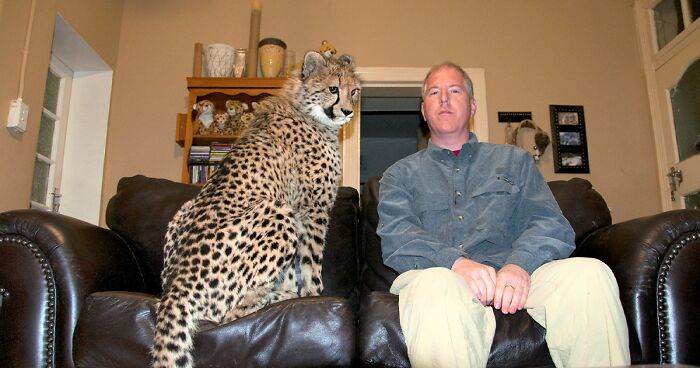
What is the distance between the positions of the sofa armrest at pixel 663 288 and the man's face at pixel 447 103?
811 millimetres

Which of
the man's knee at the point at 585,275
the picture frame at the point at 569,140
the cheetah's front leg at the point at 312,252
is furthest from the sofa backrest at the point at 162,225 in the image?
the picture frame at the point at 569,140

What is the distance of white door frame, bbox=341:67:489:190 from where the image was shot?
4176 millimetres

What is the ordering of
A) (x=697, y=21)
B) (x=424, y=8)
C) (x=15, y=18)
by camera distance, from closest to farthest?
(x=15, y=18) → (x=697, y=21) → (x=424, y=8)

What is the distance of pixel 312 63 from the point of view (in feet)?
8.11

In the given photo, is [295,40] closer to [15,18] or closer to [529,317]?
[15,18]

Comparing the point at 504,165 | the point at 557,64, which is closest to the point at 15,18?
the point at 504,165

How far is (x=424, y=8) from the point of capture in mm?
4449

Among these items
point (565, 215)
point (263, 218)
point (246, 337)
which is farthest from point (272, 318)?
point (565, 215)

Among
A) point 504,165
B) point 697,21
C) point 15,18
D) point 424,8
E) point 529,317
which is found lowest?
point 529,317

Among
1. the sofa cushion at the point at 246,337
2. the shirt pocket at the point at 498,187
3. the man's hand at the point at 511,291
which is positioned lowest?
the sofa cushion at the point at 246,337

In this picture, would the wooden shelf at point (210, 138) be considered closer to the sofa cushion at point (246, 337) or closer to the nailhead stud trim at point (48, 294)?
the nailhead stud trim at point (48, 294)

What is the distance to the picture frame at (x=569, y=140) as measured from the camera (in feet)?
13.7

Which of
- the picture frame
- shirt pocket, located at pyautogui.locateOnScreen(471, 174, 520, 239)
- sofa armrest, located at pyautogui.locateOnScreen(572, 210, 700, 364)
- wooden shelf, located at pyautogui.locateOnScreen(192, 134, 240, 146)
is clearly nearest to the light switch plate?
wooden shelf, located at pyautogui.locateOnScreen(192, 134, 240, 146)

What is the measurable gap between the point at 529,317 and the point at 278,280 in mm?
855
